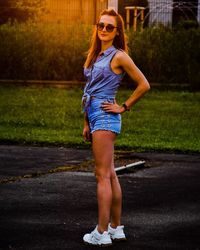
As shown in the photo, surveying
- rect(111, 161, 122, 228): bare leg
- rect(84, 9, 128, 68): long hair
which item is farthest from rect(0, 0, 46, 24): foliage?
rect(111, 161, 122, 228): bare leg

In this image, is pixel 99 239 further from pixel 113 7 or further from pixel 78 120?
pixel 113 7

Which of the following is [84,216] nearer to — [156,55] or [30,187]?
[30,187]

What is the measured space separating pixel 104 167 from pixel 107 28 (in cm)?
109

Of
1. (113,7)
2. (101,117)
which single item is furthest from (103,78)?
(113,7)

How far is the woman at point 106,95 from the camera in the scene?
6250 millimetres

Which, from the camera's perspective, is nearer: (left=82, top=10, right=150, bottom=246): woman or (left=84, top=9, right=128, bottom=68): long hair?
(left=82, top=10, right=150, bottom=246): woman

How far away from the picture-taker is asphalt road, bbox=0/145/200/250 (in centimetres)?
657

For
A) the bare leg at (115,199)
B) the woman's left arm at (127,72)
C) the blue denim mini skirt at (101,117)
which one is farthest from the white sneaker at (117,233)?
the woman's left arm at (127,72)

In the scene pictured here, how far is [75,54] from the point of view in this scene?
24.6 metres

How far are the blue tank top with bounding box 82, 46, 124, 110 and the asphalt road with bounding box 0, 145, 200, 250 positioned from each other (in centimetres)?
122

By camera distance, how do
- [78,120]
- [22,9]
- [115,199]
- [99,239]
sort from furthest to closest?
[22,9] < [78,120] < [115,199] < [99,239]

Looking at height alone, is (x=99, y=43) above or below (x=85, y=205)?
above

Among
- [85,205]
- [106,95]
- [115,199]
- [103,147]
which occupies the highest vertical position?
[106,95]

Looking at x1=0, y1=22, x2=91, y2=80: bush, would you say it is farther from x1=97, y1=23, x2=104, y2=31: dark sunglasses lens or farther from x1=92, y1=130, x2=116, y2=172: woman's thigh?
x1=92, y1=130, x2=116, y2=172: woman's thigh
